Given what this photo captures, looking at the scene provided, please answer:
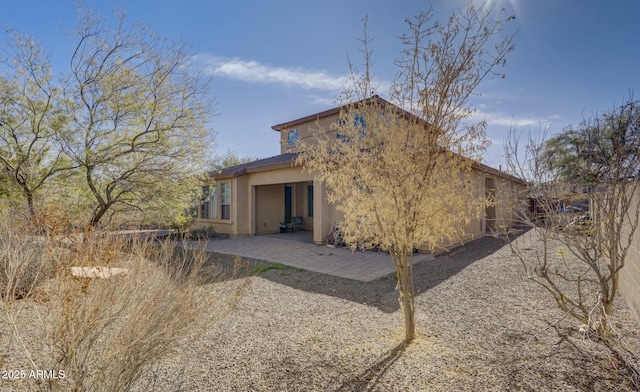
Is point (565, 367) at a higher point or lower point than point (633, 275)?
lower

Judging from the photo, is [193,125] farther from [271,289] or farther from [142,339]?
[142,339]

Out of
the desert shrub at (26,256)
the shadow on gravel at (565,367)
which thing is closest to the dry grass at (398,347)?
the shadow on gravel at (565,367)

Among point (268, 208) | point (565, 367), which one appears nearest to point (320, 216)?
point (268, 208)

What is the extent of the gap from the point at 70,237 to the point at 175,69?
24.8 feet

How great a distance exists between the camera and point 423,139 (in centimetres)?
386

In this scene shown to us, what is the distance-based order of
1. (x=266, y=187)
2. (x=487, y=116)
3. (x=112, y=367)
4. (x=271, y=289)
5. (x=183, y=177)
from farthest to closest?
(x=266, y=187)
(x=183, y=177)
(x=271, y=289)
(x=487, y=116)
(x=112, y=367)

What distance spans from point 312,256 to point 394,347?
266 inches

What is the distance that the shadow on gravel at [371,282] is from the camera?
6.27m

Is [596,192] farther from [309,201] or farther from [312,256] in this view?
[309,201]

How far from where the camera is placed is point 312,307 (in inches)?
222

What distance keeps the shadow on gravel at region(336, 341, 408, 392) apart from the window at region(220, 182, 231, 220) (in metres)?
13.5

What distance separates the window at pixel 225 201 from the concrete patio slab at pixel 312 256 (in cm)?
197

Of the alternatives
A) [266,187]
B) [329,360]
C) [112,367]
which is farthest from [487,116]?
[266,187]

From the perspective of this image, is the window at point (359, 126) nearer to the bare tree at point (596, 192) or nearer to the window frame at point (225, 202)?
the bare tree at point (596, 192)
